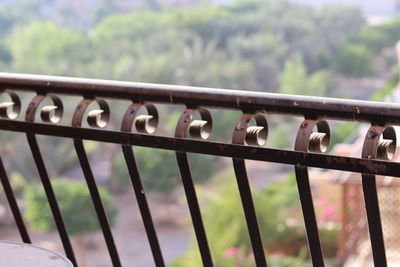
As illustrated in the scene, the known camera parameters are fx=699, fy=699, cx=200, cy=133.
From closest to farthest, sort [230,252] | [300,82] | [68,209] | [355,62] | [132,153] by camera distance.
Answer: [132,153] → [230,252] → [68,209] → [300,82] → [355,62]

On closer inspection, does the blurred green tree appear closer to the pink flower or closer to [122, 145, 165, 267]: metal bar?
the pink flower

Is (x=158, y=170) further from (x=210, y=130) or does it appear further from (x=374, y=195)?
(x=374, y=195)

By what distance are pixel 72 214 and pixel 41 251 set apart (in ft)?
60.1

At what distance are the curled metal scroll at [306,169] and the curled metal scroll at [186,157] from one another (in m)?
0.13

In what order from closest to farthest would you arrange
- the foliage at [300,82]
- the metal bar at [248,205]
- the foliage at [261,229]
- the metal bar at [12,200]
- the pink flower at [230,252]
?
the metal bar at [248,205] < the metal bar at [12,200] < the pink flower at [230,252] < the foliage at [261,229] < the foliage at [300,82]

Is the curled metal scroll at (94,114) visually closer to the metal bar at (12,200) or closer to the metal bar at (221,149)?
the metal bar at (221,149)

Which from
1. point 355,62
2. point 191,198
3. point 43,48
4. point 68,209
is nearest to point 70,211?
point 68,209

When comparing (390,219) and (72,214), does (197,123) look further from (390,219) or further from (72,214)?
(72,214)

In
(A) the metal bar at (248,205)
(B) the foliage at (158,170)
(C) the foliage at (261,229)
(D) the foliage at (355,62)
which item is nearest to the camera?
(A) the metal bar at (248,205)

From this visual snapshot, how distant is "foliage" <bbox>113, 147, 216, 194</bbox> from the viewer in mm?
21312

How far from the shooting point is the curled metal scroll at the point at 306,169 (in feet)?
2.59

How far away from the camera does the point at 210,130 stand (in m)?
0.87

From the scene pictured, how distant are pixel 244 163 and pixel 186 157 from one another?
9 centimetres

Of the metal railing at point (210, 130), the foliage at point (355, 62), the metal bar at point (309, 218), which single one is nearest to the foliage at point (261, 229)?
the metal railing at point (210, 130)
